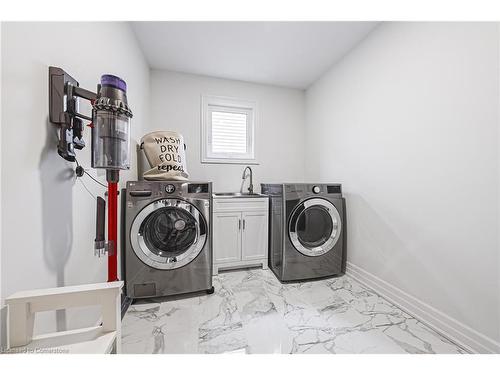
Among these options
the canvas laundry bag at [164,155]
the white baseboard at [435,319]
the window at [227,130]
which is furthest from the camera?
the window at [227,130]

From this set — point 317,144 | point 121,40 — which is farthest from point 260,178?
point 121,40

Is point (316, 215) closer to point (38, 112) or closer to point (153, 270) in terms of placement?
point (153, 270)

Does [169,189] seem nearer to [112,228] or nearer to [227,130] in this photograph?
[112,228]

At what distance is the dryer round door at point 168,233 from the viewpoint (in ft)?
4.98

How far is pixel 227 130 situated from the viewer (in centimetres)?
277

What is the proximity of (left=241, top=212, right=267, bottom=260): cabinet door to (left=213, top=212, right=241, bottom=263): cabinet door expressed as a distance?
0.21 ft

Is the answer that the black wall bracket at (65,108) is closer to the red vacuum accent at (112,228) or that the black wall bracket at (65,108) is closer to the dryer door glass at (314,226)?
the red vacuum accent at (112,228)

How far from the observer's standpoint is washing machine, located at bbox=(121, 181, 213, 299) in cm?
151

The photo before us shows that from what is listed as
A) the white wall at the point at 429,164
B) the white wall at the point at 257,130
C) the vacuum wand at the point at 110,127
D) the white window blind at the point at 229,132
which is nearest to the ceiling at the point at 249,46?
the white wall at the point at 257,130

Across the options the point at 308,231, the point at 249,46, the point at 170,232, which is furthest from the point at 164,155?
the point at 308,231

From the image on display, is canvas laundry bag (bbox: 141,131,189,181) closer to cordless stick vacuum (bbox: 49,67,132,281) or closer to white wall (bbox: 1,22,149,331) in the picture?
white wall (bbox: 1,22,149,331)

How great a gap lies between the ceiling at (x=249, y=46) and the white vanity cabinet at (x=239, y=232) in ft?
5.03

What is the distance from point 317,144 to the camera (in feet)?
8.80
